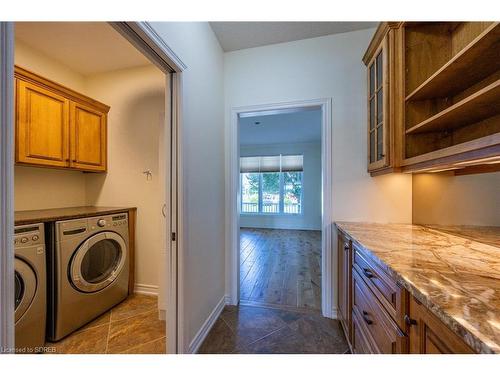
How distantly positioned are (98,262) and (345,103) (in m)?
2.83

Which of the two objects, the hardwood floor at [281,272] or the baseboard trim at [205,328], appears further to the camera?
the hardwood floor at [281,272]

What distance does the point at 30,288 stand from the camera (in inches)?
53.9

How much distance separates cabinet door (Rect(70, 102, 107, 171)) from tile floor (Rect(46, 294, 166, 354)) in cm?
154

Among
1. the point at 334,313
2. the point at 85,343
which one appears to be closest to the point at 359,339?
the point at 334,313

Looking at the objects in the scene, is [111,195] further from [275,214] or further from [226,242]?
[275,214]

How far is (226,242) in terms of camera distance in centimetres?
214

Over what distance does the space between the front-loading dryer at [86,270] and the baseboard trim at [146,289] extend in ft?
0.55

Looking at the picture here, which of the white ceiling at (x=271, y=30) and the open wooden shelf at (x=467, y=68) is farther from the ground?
the white ceiling at (x=271, y=30)

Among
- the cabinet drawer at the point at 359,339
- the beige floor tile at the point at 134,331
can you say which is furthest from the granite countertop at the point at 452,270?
the beige floor tile at the point at 134,331

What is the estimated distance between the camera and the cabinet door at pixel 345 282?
1472 mm

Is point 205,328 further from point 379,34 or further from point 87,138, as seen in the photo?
point 379,34

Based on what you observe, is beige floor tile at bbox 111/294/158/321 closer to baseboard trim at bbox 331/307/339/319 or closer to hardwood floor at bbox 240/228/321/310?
hardwood floor at bbox 240/228/321/310

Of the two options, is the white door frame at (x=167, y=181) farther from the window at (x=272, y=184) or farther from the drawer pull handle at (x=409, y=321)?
the window at (x=272, y=184)

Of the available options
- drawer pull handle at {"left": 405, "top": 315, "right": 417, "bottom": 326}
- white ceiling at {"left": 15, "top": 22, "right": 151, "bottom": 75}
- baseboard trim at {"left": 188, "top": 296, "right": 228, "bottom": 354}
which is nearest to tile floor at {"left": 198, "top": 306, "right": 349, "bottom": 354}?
baseboard trim at {"left": 188, "top": 296, "right": 228, "bottom": 354}
